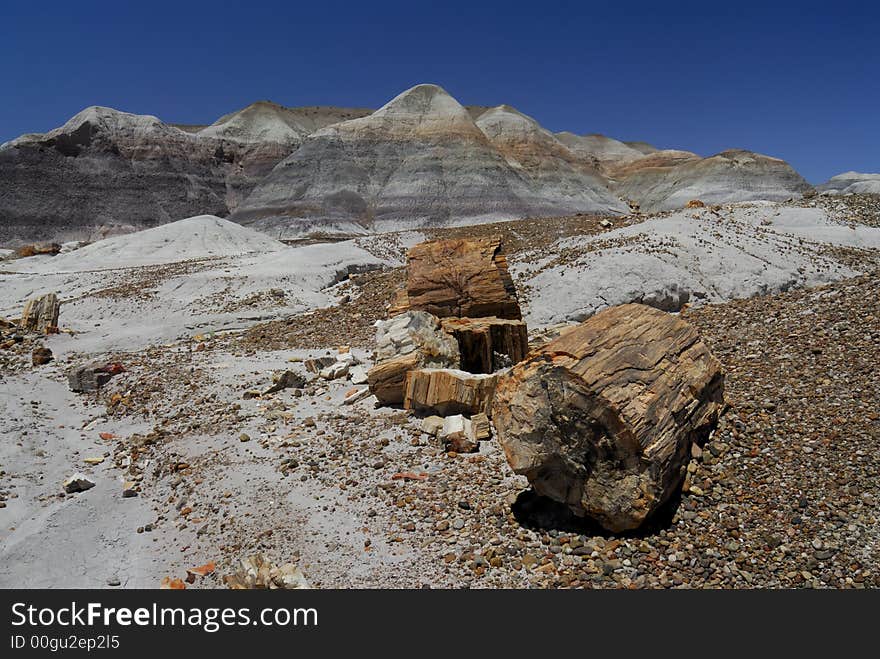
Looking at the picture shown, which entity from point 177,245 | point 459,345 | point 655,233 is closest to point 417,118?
point 177,245

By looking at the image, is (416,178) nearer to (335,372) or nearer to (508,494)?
(335,372)

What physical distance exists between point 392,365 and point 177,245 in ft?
96.2

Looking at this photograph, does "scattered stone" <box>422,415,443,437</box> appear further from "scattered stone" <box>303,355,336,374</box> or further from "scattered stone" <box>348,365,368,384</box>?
"scattered stone" <box>303,355,336,374</box>

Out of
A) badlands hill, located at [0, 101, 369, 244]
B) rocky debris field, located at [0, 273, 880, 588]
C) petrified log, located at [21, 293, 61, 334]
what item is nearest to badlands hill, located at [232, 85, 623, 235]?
badlands hill, located at [0, 101, 369, 244]

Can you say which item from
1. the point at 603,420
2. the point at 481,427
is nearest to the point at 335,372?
the point at 481,427

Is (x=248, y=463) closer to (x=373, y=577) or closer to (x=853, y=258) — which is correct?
(x=373, y=577)

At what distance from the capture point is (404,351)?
8.09 metres

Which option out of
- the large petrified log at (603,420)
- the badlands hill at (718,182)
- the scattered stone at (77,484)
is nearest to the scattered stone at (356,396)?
the scattered stone at (77,484)

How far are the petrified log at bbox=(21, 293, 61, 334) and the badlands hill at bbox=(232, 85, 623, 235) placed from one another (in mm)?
41053

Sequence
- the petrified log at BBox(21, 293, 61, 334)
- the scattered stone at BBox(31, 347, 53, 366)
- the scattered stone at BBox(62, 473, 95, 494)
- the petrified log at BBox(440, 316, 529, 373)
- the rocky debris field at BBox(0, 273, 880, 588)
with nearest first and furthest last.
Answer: the rocky debris field at BBox(0, 273, 880, 588) < the scattered stone at BBox(62, 473, 95, 494) < the petrified log at BBox(440, 316, 529, 373) < the scattered stone at BBox(31, 347, 53, 366) < the petrified log at BBox(21, 293, 61, 334)

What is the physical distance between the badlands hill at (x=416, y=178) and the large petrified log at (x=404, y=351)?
162 ft

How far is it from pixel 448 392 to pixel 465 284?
10.8 ft

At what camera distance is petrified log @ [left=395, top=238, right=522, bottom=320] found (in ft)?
31.7

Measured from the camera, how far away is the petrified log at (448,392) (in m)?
6.80
